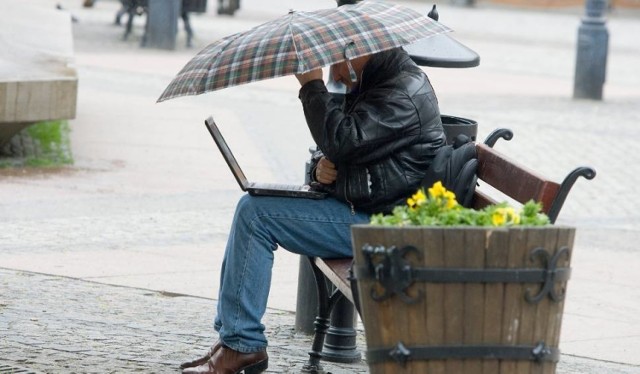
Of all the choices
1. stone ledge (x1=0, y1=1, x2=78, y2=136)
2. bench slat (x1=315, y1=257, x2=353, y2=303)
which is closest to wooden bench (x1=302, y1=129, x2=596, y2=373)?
bench slat (x1=315, y1=257, x2=353, y2=303)

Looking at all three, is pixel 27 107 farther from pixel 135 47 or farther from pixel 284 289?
pixel 135 47

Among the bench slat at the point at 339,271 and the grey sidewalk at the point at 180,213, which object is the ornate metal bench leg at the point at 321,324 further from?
the bench slat at the point at 339,271

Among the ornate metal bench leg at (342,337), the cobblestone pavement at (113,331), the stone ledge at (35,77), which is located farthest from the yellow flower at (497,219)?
the stone ledge at (35,77)

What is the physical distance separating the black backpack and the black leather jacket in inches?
1.8

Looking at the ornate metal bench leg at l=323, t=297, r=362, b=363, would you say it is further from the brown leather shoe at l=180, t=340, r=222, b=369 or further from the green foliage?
the green foliage

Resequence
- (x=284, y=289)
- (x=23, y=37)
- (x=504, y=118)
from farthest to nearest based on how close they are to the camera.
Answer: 1. (x=504, y=118)
2. (x=23, y=37)
3. (x=284, y=289)

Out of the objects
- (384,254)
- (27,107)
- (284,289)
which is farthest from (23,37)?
(384,254)

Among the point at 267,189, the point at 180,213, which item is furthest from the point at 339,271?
the point at 180,213

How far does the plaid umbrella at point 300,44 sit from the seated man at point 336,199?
16cm

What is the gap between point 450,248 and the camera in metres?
3.22

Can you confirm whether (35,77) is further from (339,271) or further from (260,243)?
(339,271)

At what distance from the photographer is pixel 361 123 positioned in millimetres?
4219

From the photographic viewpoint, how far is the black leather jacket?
4.23 metres

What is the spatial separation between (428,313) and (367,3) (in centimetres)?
150
